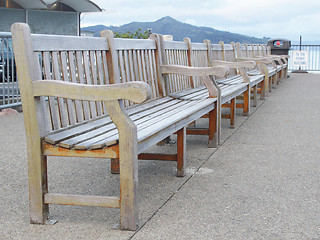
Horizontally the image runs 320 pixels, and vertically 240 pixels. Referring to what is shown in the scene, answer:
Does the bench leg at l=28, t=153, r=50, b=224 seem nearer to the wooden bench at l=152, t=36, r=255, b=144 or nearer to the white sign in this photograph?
the wooden bench at l=152, t=36, r=255, b=144

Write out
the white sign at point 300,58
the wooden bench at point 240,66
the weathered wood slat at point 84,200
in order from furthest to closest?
the white sign at point 300,58 < the wooden bench at point 240,66 < the weathered wood slat at point 84,200

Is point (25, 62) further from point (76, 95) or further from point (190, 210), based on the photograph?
point (190, 210)

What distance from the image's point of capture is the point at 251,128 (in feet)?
21.9

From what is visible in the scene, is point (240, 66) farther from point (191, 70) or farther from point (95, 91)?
point (95, 91)

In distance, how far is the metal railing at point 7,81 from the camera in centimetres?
792

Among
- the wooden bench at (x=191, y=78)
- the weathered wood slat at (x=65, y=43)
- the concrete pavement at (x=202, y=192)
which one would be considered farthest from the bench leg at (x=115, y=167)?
the wooden bench at (x=191, y=78)

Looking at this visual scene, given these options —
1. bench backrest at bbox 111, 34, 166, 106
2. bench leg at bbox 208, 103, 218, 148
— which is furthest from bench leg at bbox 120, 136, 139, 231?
bench leg at bbox 208, 103, 218, 148

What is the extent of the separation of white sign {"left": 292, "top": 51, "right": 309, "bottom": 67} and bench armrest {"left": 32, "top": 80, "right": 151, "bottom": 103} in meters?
19.2

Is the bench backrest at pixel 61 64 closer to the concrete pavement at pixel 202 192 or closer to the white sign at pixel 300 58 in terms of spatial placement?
the concrete pavement at pixel 202 192

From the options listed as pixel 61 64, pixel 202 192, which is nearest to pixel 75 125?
pixel 61 64

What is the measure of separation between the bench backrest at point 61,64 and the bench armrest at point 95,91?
107mm

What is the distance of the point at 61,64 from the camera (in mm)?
3211

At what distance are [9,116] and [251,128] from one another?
3.91 metres

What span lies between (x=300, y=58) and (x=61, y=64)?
1900cm
